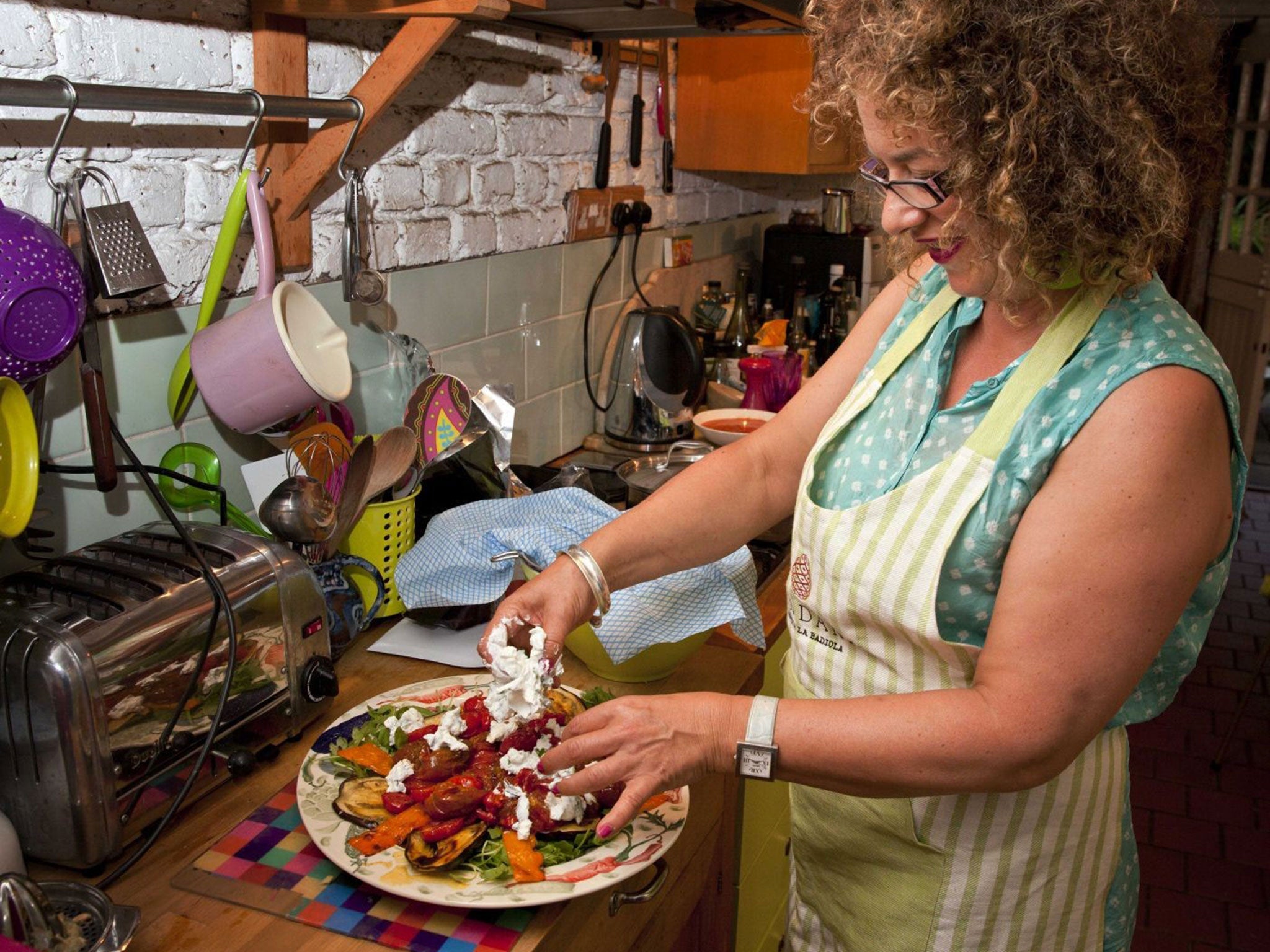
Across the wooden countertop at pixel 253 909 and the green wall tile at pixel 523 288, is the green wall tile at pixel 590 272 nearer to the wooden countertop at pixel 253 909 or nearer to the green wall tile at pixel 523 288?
the green wall tile at pixel 523 288

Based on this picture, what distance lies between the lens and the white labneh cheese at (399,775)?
1081 millimetres

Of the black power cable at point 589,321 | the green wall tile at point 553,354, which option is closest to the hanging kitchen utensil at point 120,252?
the green wall tile at point 553,354

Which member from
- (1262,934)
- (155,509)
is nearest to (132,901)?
(155,509)

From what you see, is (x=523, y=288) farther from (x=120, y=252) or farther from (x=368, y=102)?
(x=120, y=252)

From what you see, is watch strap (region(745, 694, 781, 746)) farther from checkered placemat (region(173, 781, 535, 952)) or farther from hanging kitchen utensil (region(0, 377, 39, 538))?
hanging kitchen utensil (region(0, 377, 39, 538))

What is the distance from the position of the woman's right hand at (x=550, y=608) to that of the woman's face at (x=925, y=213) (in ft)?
1.63

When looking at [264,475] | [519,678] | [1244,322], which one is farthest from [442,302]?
[1244,322]

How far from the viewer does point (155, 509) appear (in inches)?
54.2

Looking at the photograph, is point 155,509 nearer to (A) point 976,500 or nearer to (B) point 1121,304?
(A) point 976,500

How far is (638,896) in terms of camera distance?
1.12 meters

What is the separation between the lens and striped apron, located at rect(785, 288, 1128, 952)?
3.40ft

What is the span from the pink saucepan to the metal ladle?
114mm

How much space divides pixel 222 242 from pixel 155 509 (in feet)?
1.12

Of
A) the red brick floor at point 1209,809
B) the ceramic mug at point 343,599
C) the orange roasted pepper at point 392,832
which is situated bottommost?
the red brick floor at point 1209,809
